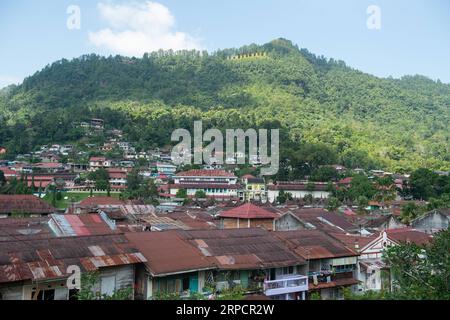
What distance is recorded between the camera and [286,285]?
14352 mm

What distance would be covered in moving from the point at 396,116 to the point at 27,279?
116341 mm

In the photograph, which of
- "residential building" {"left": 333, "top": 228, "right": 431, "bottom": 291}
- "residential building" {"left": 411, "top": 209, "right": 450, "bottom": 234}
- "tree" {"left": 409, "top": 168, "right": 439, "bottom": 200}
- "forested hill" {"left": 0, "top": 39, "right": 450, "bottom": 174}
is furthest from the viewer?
"forested hill" {"left": 0, "top": 39, "right": 450, "bottom": 174}

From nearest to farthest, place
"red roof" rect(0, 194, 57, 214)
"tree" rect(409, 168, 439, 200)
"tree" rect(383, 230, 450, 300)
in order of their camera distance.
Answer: "tree" rect(383, 230, 450, 300) < "red roof" rect(0, 194, 57, 214) < "tree" rect(409, 168, 439, 200)

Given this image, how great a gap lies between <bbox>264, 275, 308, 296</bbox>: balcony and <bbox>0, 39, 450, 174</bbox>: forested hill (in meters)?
53.5

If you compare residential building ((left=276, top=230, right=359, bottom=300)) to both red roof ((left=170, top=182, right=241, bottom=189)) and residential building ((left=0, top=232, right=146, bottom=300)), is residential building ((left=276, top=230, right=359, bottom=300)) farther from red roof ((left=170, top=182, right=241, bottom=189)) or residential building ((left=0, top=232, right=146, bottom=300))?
red roof ((left=170, top=182, right=241, bottom=189))

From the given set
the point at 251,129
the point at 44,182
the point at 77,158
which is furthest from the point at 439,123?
the point at 44,182

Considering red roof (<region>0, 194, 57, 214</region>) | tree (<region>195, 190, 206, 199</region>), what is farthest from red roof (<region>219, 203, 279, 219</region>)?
tree (<region>195, 190, 206, 199</region>)

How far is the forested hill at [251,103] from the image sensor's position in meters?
80.6

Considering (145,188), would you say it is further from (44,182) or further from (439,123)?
(439,123)

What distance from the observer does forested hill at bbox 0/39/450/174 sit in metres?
80.6

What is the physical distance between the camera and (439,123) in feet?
365

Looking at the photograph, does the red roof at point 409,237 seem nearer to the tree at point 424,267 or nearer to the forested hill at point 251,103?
the tree at point 424,267
